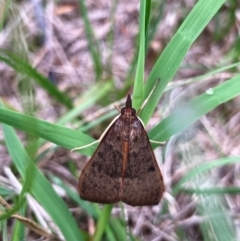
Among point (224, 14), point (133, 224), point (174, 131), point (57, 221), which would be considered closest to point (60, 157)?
point (133, 224)

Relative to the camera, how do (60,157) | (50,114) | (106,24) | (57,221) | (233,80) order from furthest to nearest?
1. (106,24)
2. (50,114)
3. (60,157)
4. (57,221)
5. (233,80)

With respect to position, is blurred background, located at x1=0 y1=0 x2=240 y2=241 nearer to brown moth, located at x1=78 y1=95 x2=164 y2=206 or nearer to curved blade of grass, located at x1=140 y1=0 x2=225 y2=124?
brown moth, located at x1=78 y1=95 x2=164 y2=206

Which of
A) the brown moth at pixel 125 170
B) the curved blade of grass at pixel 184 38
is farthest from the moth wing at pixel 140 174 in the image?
the curved blade of grass at pixel 184 38

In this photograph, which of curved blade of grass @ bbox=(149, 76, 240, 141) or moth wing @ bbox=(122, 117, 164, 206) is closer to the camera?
curved blade of grass @ bbox=(149, 76, 240, 141)

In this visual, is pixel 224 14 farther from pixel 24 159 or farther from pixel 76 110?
pixel 24 159

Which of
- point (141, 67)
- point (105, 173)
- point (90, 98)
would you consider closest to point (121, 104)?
point (90, 98)

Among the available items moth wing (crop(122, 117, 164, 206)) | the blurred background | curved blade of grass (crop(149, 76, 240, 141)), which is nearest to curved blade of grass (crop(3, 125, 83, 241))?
the blurred background
